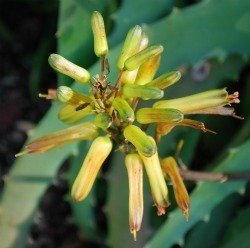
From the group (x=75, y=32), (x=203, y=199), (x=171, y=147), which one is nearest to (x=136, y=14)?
(x=75, y=32)

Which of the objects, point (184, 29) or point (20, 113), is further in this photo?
point (20, 113)

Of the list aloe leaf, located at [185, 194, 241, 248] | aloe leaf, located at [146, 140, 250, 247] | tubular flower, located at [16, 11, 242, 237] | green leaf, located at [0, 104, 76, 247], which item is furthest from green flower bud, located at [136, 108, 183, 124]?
aloe leaf, located at [185, 194, 241, 248]

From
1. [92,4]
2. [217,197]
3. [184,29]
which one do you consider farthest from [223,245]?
[92,4]

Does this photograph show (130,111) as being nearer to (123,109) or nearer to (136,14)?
(123,109)

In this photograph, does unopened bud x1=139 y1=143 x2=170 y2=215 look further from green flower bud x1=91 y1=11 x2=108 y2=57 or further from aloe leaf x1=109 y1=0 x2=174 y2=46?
aloe leaf x1=109 y1=0 x2=174 y2=46

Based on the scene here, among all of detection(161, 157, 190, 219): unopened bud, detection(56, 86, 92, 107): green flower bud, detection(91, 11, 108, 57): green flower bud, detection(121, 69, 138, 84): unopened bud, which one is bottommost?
detection(161, 157, 190, 219): unopened bud

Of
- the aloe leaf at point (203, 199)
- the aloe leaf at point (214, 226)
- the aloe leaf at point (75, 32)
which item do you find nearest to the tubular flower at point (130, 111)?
the aloe leaf at point (203, 199)

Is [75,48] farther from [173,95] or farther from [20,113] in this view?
[20,113]
